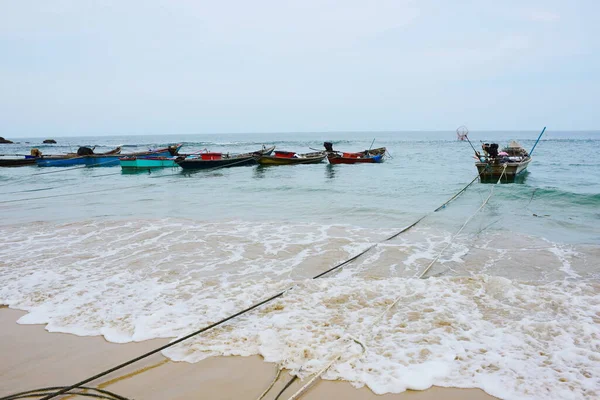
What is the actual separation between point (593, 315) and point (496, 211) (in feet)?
23.0

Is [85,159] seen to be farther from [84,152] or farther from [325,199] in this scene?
[325,199]

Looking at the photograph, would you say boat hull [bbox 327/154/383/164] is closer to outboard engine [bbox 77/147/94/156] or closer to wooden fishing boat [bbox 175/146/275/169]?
wooden fishing boat [bbox 175/146/275/169]

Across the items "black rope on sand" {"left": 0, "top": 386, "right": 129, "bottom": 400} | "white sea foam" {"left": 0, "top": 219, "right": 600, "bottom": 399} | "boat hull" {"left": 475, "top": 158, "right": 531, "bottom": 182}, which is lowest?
"white sea foam" {"left": 0, "top": 219, "right": 600, "bottom": 399}

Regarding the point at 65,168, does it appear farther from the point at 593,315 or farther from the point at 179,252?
the point at 593,315

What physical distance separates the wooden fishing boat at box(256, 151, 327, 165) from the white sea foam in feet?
55.3

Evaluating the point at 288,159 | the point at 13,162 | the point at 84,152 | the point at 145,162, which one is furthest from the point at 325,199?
the point at 13,162

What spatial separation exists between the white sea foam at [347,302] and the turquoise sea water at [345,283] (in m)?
0.02

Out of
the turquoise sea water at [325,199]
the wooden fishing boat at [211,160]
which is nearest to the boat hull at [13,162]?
the turquoise sea water at [325,199]

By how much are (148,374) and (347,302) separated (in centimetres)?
239

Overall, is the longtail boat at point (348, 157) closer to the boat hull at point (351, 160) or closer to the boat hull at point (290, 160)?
the boat hull at point (351, 160)

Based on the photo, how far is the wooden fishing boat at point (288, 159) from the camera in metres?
24.3

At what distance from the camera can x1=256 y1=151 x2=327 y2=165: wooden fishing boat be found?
24266 mm

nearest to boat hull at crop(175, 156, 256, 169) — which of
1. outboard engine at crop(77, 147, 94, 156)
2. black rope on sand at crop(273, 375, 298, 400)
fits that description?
outboard engine at crop(77, 147, 94, 156)

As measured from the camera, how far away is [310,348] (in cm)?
334
